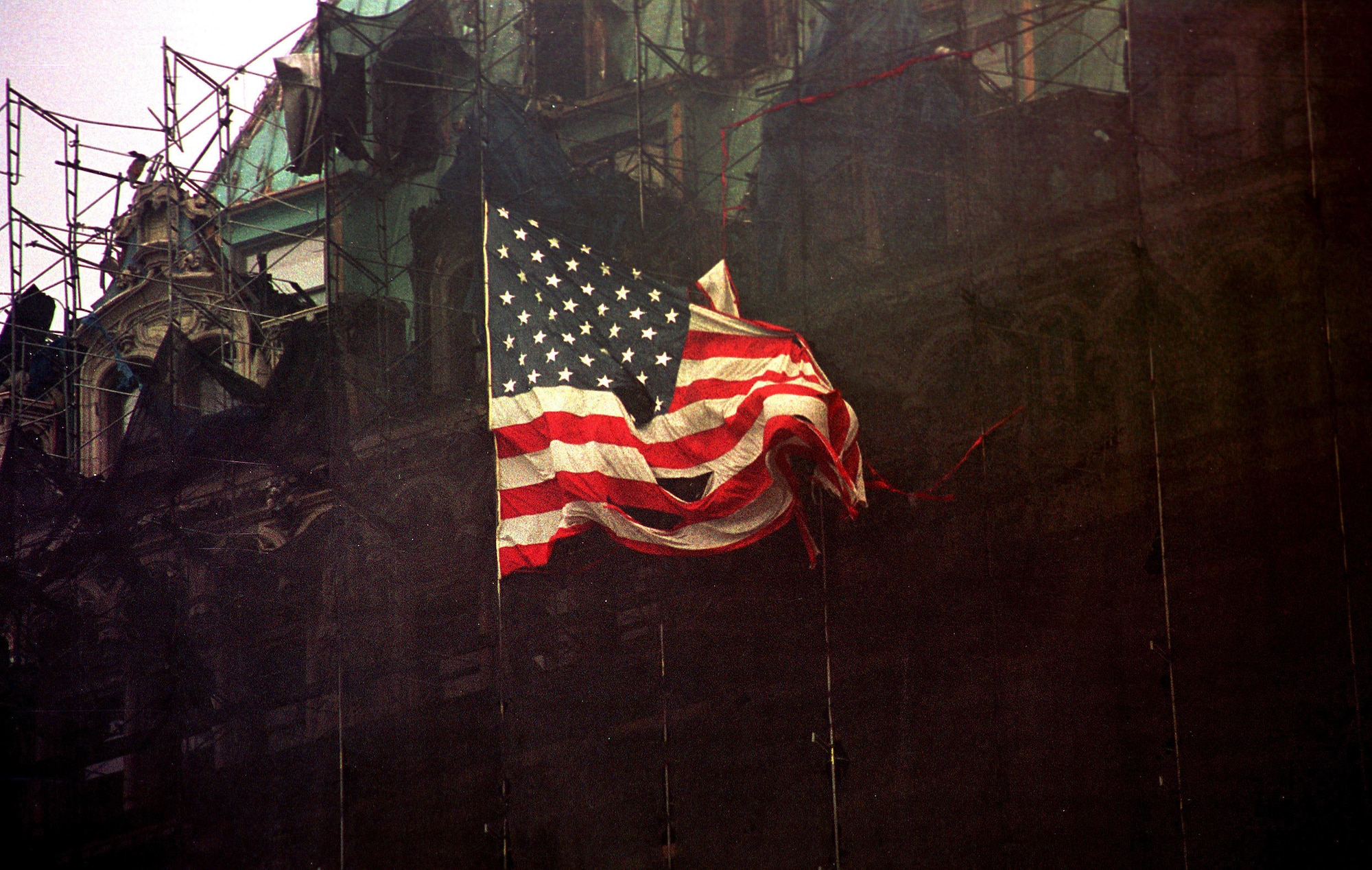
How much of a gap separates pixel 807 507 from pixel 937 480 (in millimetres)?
1218

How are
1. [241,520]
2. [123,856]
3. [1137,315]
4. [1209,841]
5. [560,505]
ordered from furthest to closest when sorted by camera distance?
1. [241,520]
2. [123,856]
3. [560,505]
4. [1137,315]
5. [1209,841]

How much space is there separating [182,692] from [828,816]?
7266 mm

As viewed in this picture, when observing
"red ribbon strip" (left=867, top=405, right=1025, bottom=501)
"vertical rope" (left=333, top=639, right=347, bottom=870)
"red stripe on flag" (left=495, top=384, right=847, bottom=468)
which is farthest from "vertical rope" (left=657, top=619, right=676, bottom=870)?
"vertical rope" (left=333, top=639, right=347, bottom=870)

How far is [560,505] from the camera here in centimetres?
1267

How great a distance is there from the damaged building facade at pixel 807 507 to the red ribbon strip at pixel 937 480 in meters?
0.05

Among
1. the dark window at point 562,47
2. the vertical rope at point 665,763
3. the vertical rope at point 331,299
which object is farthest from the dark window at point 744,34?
the vertical rope at point 665,763

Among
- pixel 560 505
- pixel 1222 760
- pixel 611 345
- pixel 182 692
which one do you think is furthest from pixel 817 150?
pixel 182 692

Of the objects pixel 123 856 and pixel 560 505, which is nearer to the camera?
pixel 560 505

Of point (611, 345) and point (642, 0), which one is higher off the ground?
point (642, 0)

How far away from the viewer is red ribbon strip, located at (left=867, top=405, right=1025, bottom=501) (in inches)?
476

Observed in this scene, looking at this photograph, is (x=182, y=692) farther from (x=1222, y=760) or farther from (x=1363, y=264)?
(x=1363, y=264)

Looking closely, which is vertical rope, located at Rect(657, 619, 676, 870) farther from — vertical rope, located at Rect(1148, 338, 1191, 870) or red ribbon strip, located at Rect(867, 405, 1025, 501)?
vertical rope, located at Rect(1148, 338, 1191, 870)

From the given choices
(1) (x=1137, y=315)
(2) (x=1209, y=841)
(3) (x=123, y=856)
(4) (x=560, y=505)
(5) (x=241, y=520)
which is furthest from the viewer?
(5) (x=241, y=520)

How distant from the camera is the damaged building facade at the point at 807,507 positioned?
11203 mm
